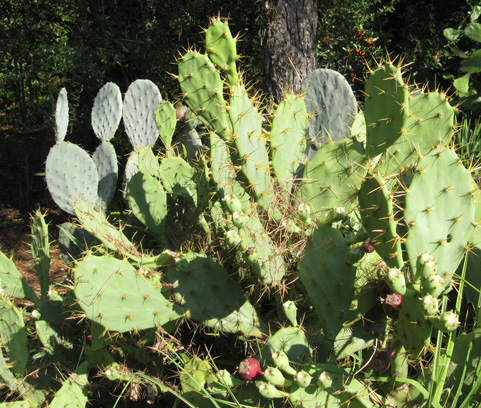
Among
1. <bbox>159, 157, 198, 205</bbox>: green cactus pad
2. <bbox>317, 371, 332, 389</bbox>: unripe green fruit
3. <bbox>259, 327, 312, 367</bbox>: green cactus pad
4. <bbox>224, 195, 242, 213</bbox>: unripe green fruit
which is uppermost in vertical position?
<bbox>224, 195, 242, 213</bbox>: unripe green fruit

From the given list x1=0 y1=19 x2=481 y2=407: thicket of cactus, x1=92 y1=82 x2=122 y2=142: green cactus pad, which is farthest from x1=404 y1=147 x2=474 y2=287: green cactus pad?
x1=92 y1=82 x2=122 y2=142: green cactus pad

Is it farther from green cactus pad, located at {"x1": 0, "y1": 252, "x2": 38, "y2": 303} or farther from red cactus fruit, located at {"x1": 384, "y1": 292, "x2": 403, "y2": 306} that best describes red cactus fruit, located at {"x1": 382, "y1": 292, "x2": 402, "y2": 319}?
green cactus pad, located at {"x1": 0, "y1": 252, "x2": 38, "y2": 303}

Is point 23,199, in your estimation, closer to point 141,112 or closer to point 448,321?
point 141,112

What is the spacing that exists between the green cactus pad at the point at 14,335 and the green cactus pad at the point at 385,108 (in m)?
1.50

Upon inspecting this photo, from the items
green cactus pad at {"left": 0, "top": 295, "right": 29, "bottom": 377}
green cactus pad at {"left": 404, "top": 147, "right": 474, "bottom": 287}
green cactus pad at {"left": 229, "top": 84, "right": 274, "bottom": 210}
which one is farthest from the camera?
green cactus pad at {"left": 0, "top": 295, "right": 29, "bottom": 377}

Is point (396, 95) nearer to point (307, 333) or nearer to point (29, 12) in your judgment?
point (307, 333)

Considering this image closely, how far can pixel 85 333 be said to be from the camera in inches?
93.3

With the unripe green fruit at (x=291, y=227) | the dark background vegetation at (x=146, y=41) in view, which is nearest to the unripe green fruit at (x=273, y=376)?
the unripe green fruit at (x=291, y=227)

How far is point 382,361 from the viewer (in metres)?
1.65

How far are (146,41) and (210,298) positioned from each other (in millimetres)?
4163

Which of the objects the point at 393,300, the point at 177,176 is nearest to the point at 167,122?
the point at 177,176

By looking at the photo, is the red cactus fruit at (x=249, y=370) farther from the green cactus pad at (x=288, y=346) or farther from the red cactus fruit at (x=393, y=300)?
the red cactus fruit at (x=393, y=300)

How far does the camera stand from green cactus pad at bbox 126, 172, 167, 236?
7.98 ft

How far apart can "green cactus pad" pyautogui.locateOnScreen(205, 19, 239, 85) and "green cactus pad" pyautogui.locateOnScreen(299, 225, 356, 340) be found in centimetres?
71
